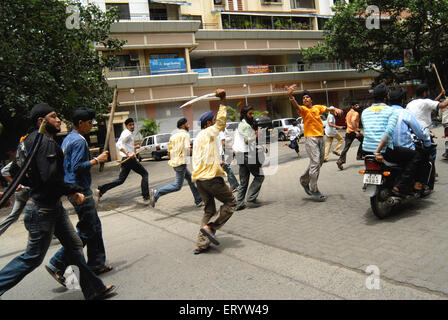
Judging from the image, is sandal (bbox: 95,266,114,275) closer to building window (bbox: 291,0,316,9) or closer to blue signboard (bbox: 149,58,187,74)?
blue signboard (bbox: 149,58,187,74)

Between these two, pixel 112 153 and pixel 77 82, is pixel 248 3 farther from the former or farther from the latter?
pixel 77 82

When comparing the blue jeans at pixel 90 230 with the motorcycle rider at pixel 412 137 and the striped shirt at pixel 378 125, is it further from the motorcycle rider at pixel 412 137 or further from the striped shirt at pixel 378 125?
the motorcycle rider at pixel 412 137

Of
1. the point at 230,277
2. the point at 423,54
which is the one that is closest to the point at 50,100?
the point at 230,277

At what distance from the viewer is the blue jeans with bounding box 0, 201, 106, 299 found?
3170 mm

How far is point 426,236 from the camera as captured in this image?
14.0ft

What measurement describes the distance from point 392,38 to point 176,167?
2376 centimetres

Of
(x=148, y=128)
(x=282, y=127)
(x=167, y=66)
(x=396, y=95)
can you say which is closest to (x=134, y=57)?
(x=167, y=66)

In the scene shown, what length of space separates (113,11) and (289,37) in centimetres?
2407

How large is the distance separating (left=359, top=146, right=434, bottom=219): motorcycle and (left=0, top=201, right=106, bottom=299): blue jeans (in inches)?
140

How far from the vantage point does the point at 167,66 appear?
93.5 ft

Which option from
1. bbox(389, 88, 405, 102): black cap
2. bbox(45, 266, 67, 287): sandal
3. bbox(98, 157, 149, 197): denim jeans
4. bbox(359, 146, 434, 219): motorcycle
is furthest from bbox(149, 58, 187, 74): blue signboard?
bbox(45, 266, 67, 287): sandal

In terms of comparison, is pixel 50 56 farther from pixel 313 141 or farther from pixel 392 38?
pixel 392 38

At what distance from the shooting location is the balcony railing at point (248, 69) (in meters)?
27.6

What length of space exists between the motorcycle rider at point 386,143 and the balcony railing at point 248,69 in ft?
80.0
